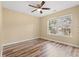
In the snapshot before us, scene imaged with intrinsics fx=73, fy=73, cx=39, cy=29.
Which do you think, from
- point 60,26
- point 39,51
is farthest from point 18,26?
point 60,26

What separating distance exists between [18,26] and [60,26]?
269 centimetres

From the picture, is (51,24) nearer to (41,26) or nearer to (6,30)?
(41,26)

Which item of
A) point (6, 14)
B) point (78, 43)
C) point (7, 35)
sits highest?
point (6, 14)

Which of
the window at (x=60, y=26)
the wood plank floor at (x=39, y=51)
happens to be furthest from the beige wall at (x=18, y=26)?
the window at (x=60, y=26)

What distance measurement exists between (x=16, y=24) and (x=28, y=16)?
119 cm

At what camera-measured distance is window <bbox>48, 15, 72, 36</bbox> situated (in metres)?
4.20

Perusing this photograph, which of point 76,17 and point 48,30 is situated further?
point 48,30

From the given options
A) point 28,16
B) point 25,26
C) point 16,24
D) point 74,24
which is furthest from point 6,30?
point 74,24

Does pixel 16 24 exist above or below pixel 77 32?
above

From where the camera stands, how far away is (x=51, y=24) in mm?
5430

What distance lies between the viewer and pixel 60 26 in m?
4.73

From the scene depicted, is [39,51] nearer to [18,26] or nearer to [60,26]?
[18,26]

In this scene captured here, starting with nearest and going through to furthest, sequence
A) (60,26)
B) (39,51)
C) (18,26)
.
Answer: (39,51) < (18,26) < (60,26)

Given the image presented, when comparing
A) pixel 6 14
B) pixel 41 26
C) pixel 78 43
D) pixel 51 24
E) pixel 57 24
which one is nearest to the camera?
pixel 78 43
